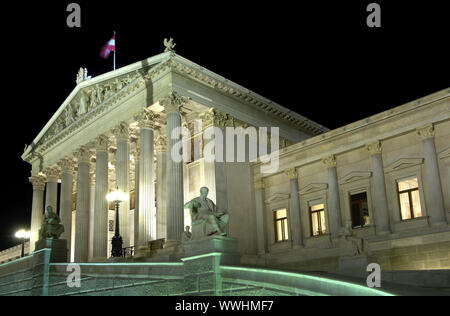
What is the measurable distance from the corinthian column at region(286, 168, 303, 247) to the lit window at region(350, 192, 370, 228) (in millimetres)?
3549

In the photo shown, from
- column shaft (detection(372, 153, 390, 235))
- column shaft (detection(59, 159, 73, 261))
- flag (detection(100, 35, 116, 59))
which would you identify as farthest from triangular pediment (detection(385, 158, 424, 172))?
column shaft (detection(59, 159, 73, 261))

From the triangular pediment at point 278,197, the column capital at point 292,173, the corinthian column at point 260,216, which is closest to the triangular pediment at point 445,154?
the column capital at point 292,173

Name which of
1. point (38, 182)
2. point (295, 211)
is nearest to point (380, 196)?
point (295, 211)

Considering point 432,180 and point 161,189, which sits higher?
point 161,189

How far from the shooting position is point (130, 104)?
1275 inches

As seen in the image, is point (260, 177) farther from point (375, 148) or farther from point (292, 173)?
point (375, 148)

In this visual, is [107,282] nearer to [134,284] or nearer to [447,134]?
[134,284]

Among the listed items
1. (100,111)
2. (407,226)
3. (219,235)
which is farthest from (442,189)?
(100,111)

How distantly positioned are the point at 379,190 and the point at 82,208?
1964 cm

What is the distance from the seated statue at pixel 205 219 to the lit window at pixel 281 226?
617 inches

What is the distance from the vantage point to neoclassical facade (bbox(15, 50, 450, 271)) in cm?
2466

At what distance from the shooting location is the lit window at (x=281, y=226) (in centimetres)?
3155

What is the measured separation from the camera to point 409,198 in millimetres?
25578

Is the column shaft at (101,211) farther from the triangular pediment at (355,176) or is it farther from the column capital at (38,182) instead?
the triangular pediment at (355,176)
